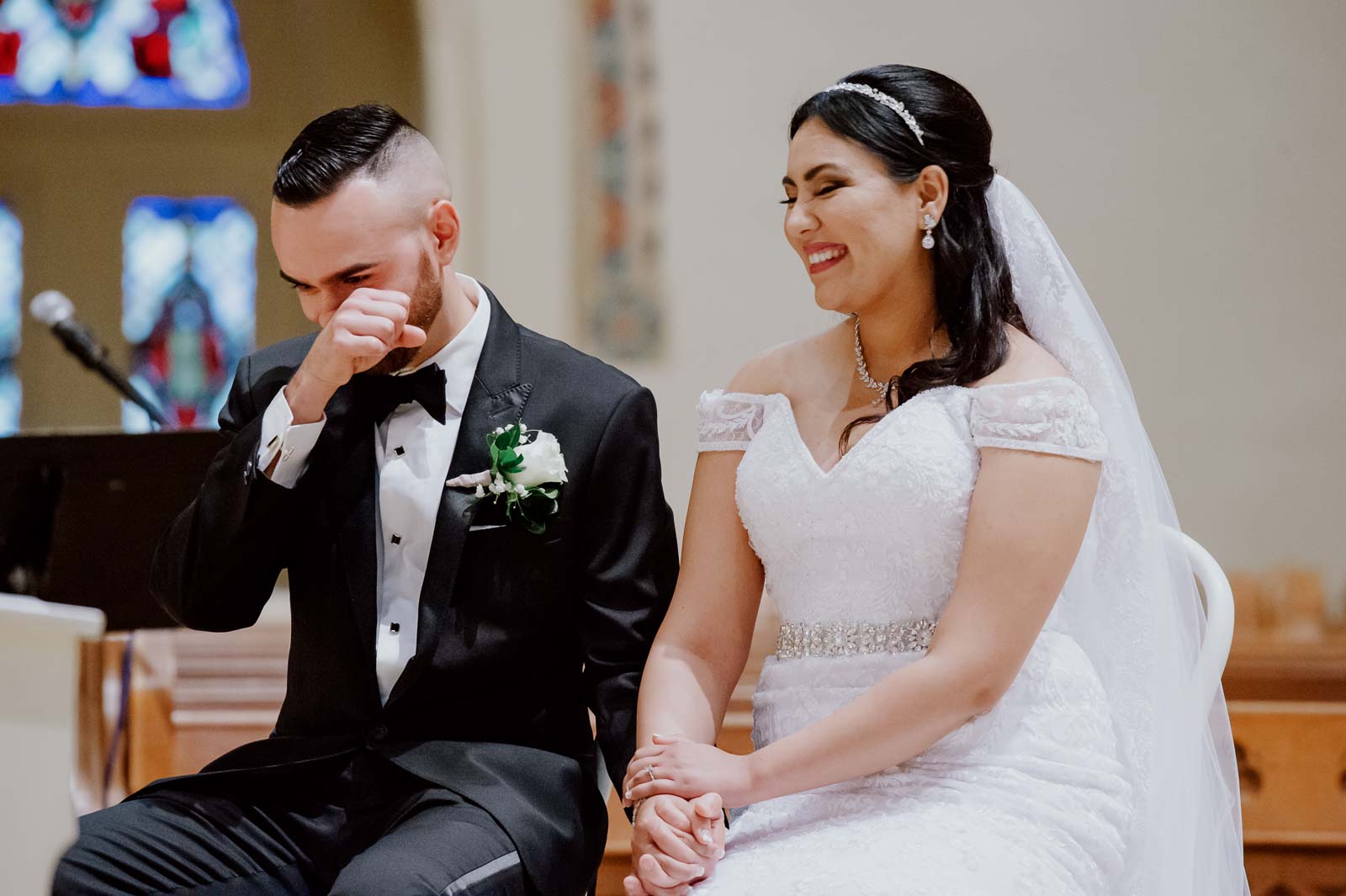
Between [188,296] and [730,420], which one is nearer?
[730,420]

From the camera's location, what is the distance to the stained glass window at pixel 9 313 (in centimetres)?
617

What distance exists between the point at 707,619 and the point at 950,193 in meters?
0.86

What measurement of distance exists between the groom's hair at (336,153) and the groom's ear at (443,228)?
4.6 inches

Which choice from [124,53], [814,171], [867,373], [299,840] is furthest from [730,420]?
[124,53]

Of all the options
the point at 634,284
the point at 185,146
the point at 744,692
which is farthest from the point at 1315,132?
the point at 185,146

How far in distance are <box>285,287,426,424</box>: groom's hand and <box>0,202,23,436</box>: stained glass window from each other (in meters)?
4.55

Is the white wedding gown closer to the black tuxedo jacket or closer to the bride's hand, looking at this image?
the bride's hand

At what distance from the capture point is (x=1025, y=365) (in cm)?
224

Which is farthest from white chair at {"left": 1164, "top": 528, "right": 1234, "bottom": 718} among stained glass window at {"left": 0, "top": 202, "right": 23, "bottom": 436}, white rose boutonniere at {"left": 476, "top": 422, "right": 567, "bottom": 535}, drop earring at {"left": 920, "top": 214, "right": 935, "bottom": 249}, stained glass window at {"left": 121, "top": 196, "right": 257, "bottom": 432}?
stained glass window at {"left": 0, "top": 202, "right": 23, "bottom": 436}

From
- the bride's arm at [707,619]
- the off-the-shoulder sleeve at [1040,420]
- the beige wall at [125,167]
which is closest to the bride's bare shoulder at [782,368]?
the bride's arm at [707,619]

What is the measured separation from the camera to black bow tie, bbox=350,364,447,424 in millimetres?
2379

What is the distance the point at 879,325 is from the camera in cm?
238

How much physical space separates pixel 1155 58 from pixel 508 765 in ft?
14.2

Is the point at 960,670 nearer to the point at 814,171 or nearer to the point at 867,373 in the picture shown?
the point at 867,373
